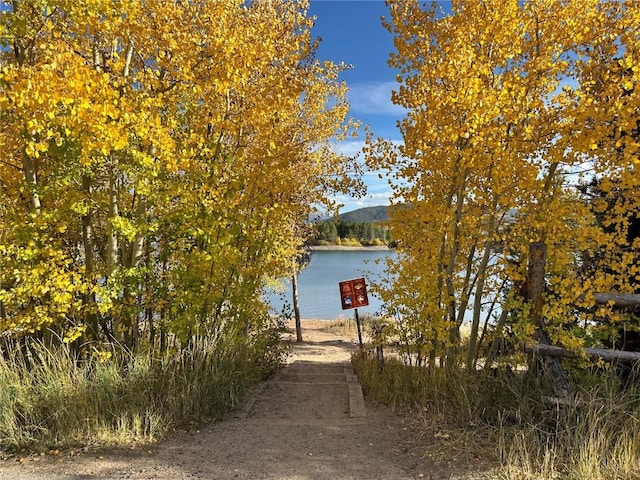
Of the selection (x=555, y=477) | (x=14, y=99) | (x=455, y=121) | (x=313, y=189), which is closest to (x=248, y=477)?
(x=555, y=477)

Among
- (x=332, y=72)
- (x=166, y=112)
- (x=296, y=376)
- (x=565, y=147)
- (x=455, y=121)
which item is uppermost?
(x=332, y=72)

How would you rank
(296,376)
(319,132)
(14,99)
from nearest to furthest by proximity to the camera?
1. (14,99)
2. (296,376)
3. (319,132)

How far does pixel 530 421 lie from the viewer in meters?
4.00

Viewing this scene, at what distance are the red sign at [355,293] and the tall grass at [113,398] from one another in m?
3.49

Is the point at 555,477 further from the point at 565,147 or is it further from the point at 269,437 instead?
the point at 565,147

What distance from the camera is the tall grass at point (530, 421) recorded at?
329 centimetres

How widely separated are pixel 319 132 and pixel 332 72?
1.36 meters

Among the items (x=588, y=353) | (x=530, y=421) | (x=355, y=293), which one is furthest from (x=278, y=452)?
(x=355, y=293)

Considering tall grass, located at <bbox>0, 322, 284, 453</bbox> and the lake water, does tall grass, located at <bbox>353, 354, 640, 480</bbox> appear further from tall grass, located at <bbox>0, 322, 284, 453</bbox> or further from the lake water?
the lake water

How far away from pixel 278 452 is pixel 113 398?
1663 mm

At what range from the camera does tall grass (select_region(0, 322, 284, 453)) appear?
4023 mm

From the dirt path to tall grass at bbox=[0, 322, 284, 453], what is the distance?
218 millimetres

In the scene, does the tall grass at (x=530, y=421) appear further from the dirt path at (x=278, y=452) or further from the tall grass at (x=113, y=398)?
the tall grass at (x=113, y=398)

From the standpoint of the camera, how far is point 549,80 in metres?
4.57
